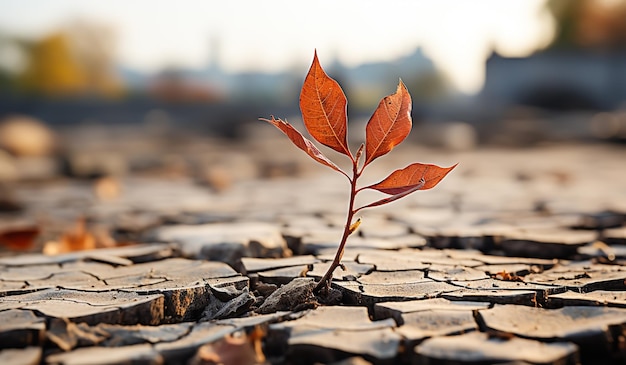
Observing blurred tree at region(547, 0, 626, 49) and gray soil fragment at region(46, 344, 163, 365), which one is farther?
blurred tree at region(547, 0, 626, 49)

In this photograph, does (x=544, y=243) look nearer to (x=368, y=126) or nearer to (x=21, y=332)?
(x=368, y=126)

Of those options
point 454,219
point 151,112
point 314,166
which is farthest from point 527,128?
point 151,112

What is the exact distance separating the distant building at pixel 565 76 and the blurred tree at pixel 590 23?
109cm

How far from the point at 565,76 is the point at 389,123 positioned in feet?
85.1

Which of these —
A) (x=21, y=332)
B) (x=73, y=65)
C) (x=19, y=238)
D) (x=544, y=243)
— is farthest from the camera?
(x=73, y=65)

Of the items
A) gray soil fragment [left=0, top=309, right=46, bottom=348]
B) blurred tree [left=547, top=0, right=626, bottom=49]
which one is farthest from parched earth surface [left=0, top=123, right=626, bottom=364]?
blurred tree [left=547, top=0, right=626, bottom=49]

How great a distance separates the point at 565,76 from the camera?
25.0 m

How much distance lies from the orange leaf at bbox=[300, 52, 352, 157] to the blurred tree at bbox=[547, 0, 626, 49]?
89.5ft

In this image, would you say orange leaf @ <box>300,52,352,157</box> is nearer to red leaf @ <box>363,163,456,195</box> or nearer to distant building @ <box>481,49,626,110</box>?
red leaf @ <box>363,163,456,195</box>

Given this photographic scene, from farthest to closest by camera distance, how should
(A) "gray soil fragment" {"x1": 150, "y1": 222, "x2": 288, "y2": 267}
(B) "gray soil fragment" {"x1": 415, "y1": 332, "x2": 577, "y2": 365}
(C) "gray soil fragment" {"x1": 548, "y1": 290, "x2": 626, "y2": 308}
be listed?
(A) "gray soil fragment" {"x1": 150, "y1": 222, "x2": 288, "y2": 267} < (C) "gray soil fragment" {"x1": 548, "y1": 290, "x2": 626, "y2": 308} < (B) "gray soil fragment" {"x1": 415, "y1": 332, "x2": 577, "y2": 365}

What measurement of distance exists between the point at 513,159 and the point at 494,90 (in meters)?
18.9

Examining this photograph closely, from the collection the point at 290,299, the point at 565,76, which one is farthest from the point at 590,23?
the point at 290,299

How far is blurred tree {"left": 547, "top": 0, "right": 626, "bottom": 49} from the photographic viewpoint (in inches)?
1048

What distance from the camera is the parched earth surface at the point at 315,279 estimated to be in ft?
4.41
